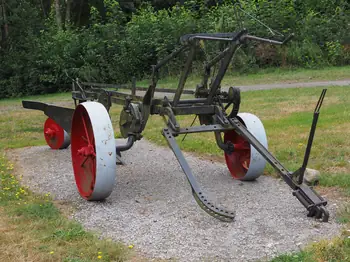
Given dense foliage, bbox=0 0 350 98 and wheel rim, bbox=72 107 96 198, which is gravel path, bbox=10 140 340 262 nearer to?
wheel rim, bbox=72 107 96 198

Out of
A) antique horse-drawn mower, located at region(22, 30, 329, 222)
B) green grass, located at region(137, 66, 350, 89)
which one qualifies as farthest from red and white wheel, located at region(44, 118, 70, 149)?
green grass, located at region(137, 66, 350, 89)

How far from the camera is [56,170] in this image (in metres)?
7.12

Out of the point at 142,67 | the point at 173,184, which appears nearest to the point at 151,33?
the point at 142,67

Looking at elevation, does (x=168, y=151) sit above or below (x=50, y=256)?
below

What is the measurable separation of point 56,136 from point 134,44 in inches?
523

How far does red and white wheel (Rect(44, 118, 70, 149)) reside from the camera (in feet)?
27.6

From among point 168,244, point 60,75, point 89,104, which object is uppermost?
point 89,104

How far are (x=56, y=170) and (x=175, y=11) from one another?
698 inches

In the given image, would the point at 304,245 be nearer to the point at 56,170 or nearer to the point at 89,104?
the point at 89,104

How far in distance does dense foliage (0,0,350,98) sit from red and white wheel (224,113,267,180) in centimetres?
1384

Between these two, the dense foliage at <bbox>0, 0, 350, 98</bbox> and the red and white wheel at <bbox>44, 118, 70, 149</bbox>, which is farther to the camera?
the dense foliage at <bbox>0, 0, 350, 98</bbox>

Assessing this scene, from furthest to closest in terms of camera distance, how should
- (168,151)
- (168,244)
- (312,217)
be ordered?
1. (168,151)
2. (312,217)
3. (168,244)

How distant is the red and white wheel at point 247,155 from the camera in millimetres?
6062

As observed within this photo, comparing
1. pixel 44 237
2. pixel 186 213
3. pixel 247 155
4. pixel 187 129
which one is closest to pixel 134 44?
pixel 247 155
